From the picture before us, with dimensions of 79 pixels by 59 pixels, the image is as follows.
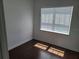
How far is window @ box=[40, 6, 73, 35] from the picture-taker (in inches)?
114

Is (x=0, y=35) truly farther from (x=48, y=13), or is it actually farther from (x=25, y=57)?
(x=48, y=13)

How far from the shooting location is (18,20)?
9.98 ft

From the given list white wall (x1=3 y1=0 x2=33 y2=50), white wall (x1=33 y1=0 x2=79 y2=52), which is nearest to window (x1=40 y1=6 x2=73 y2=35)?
white wall (x1=33 y1=0 x2=79 y2=52)

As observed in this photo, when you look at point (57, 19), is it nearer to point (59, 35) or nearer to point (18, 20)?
point (59, 35)

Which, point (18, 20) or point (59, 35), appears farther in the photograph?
point (59, 35)

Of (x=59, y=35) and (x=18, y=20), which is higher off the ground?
(x=18, y=20)

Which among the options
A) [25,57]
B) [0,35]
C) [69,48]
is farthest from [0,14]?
[69,48]

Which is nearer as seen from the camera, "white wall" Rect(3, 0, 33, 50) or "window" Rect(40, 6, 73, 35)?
"white wall" Rect(3, 0, 33, 50)

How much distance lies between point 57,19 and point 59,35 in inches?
28.6

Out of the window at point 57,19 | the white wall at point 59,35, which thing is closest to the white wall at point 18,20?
the white wall at point 59,35

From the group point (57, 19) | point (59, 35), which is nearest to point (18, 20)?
point (57, 19)

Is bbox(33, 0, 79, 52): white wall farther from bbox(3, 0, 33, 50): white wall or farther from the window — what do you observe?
bbox(3, 0, 33, 50): white wall

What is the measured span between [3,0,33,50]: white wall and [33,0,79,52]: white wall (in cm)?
36

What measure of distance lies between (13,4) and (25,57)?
6.63 ft
